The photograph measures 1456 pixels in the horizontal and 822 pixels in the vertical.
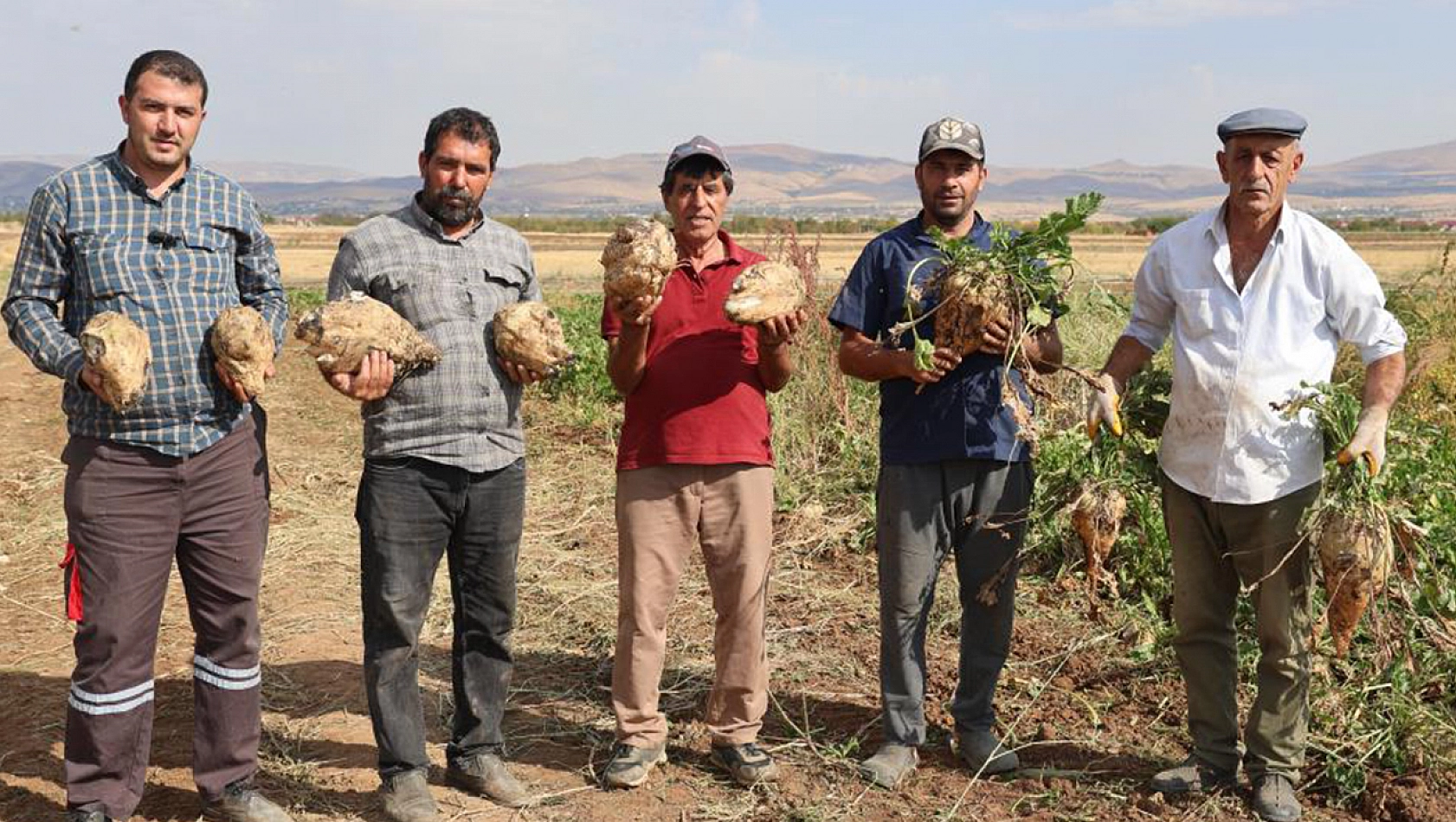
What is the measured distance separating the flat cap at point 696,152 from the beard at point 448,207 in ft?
2.02

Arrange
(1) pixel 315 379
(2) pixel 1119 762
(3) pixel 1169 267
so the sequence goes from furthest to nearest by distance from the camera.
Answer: (1) pixel 315 379, (2) pixel 1119 762, (3) pixel 1169 267

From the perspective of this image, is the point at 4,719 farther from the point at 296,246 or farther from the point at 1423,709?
the point at 296,246

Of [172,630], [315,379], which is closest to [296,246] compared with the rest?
[315,379]

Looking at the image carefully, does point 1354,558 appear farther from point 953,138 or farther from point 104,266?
point 104,266

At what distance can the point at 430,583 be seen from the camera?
390cm

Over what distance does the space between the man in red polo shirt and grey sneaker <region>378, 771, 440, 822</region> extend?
1.95 ft

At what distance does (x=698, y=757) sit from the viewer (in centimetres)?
434

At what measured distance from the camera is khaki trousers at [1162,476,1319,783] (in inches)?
148

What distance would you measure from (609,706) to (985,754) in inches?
58.8

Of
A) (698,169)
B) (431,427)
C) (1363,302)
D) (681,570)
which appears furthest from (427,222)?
(1363,302)

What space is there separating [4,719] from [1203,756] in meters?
4.33

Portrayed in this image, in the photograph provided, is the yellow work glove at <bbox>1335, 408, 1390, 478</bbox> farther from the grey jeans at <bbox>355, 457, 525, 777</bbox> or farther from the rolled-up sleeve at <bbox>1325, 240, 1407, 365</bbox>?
the grey jeans at <bbox>355, 457, 525, 777</bbox>

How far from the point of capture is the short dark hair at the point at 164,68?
11.3 ft

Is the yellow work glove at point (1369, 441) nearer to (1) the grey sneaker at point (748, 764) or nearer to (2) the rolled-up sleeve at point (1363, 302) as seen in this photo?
(2) the rolled-up sleeve at point (1363, 302)
